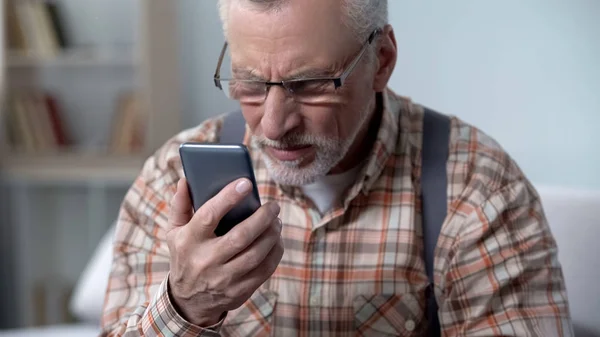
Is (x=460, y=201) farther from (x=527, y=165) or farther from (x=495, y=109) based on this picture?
(x=527, y=165)

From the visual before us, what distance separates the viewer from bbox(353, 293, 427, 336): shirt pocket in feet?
3.89

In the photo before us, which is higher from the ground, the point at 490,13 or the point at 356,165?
the point at 490,13

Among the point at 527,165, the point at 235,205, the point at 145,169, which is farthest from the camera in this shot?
the point at 527,165

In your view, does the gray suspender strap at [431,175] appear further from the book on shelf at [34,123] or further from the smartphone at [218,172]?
the book on shelf at [34,123]

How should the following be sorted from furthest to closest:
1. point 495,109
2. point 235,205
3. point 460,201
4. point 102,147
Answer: point 102,147 < point 495,109 < point 460,201 < point 235,205

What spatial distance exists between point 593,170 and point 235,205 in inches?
43.1

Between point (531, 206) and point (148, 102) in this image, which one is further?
point (148, 102)

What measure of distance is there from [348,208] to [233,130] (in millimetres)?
220

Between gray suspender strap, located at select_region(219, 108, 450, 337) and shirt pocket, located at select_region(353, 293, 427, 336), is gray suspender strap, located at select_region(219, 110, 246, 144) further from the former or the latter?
shirt pocket, located at select_region(353, 293, 427, 336)

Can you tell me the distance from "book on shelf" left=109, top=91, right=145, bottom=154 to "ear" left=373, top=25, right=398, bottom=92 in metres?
1.78

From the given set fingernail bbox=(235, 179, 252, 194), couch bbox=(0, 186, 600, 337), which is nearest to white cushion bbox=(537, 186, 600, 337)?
couch bbox=(0, 186, 600, 337)

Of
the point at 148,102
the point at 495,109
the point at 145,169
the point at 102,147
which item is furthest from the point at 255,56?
the point at 102,147

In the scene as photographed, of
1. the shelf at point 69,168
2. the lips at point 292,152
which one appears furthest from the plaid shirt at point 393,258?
the shelf at point 69,168

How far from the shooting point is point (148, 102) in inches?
110
